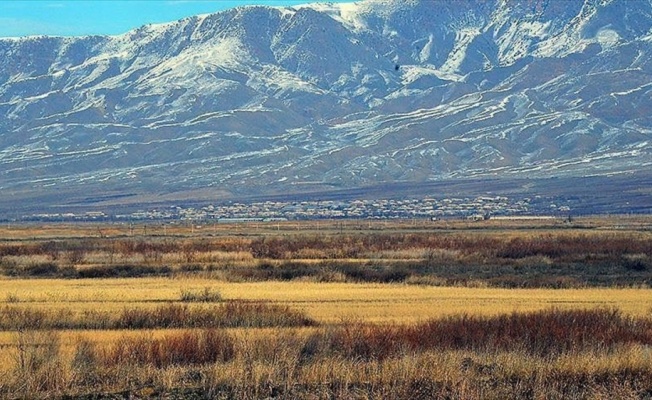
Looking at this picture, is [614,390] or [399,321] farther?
[399,321]

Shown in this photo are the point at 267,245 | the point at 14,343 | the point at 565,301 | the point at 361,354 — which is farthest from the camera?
the point at 267,245

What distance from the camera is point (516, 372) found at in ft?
71.3

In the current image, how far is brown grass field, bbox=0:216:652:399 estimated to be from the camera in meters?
20.5

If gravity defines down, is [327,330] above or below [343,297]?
above

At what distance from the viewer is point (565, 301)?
3762 cm

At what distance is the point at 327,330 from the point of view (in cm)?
2566

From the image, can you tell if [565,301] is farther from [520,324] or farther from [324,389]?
[324,389]

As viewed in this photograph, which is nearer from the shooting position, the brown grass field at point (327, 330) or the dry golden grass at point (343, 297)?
the brown grass field at point (327, 330)

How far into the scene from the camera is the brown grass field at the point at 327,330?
20.5m

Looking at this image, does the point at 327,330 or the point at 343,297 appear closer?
the point at 327,330

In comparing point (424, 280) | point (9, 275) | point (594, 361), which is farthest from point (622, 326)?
point (9, 275)

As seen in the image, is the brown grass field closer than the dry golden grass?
Yes

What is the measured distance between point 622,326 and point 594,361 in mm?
4967

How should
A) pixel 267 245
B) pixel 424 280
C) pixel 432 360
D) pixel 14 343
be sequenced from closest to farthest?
1. pixel 432 360
2. pixel 14 343
3. pixel 424 280
4. pixel 267 245
